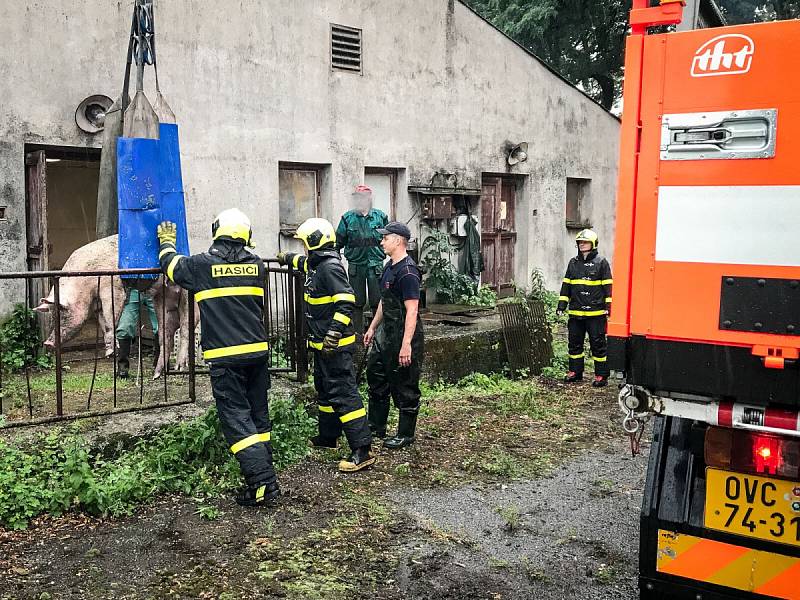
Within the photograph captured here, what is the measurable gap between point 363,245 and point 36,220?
11.7 feet

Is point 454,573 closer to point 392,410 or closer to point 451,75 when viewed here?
point 392,410

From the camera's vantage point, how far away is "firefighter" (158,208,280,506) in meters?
4.98

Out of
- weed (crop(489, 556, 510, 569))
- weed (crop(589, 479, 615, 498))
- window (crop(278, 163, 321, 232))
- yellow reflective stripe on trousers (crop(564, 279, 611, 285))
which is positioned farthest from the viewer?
window (crop(278, 163, 321, 232))

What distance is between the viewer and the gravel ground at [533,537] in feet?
13.0

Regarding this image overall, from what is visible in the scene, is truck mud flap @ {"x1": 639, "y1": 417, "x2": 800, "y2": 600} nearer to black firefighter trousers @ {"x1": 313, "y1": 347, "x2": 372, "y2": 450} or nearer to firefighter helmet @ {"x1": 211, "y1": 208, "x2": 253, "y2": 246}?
black firefighter trousers @ {"x1": 313, "y1": 347, "x2": 372, "y2": 450}

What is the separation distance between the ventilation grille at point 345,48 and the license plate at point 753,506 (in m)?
8.72

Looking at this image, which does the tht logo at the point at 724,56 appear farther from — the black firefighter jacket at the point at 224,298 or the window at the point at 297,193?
the window at the point at 297,193

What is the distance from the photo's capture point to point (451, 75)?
12.2 m

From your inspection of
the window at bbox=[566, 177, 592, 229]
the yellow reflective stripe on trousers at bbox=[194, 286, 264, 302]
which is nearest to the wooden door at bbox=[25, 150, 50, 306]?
the yellow reflective stripe on trousers at bbox=[194, 286, 264, 302]

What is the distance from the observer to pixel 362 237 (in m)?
8.78

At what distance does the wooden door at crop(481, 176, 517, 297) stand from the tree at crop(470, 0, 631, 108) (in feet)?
25.2

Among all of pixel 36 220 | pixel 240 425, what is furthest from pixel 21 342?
pixel 240 425

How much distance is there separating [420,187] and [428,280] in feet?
4.78

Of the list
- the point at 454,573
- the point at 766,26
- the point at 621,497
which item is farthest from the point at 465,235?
the point at 766,26
